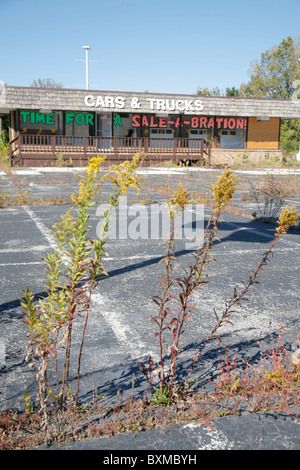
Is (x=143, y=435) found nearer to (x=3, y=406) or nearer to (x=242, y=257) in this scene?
(x=3, y=406)

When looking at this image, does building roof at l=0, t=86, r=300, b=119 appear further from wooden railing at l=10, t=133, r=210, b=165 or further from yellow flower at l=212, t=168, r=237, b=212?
yellow flower at l=212, t=168, r=237, b=212

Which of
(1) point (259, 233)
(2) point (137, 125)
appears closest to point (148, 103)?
(2) point (137, 125)

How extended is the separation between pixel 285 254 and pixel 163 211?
14.1ft

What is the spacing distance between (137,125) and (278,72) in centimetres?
3156

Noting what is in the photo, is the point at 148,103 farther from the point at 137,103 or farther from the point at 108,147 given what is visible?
the point at 108,147

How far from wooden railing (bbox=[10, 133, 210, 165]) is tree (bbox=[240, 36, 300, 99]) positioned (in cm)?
2879

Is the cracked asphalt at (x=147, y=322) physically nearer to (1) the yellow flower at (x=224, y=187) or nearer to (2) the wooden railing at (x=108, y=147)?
(1) the yellow flower at (x=224, y=187)

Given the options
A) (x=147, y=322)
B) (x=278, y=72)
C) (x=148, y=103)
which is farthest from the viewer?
(x=278, y=72)

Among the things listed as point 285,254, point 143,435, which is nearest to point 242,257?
point 285,254

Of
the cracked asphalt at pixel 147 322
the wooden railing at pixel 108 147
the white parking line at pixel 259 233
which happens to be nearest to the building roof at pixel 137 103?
the wooden railing at pixel 108 147

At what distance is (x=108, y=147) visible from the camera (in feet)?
91.0

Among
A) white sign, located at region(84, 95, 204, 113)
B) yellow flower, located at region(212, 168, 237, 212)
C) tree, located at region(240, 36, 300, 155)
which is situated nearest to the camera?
yellow flower, located at region(212, 168, 237, 212)

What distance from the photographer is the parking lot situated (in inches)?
125

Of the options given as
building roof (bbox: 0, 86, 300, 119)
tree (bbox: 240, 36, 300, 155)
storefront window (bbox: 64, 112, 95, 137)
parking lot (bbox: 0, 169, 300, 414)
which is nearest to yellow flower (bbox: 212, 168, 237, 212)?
parking lot (bbox: 0, 169, 300, 414)
